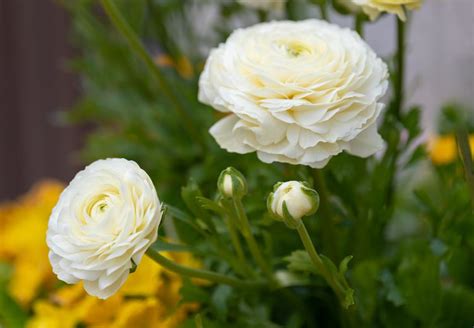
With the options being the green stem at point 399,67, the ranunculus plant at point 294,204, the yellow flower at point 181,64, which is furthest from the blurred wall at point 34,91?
the green stem at point 399,67

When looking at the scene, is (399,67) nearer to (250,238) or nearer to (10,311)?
(250,238)

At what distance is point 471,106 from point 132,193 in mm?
344

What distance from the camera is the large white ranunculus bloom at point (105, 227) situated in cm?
26

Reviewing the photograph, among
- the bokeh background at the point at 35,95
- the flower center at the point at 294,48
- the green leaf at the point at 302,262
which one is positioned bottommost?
the bokeh background at the point at 35,95

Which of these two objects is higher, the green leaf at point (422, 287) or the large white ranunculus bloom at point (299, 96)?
the large white ranunculus bloom at point (299, 96)

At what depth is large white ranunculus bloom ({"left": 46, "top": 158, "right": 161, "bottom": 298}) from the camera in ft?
0.86

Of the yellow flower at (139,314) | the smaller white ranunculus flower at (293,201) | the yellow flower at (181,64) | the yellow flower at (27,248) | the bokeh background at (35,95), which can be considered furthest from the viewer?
the bokeh background at (35,95)

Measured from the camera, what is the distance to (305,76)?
0.29 meters

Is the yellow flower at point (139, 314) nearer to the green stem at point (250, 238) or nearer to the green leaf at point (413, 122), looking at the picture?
the green stem at point (250, 238)

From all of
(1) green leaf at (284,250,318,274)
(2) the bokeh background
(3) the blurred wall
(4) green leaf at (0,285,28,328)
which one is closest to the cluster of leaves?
(1) green leaf at (284,250,318,274)

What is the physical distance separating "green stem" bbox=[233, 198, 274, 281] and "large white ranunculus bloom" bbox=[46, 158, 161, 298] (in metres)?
0.04

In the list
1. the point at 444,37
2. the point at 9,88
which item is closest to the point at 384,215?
the point at 444,37

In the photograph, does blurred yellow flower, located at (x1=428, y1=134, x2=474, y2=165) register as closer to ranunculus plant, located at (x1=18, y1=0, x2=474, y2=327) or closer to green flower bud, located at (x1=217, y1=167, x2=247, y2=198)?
ranunculus plant, located at (x1=18, y1=0, x2=474, y2=327)

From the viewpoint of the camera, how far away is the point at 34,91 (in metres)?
1.69
